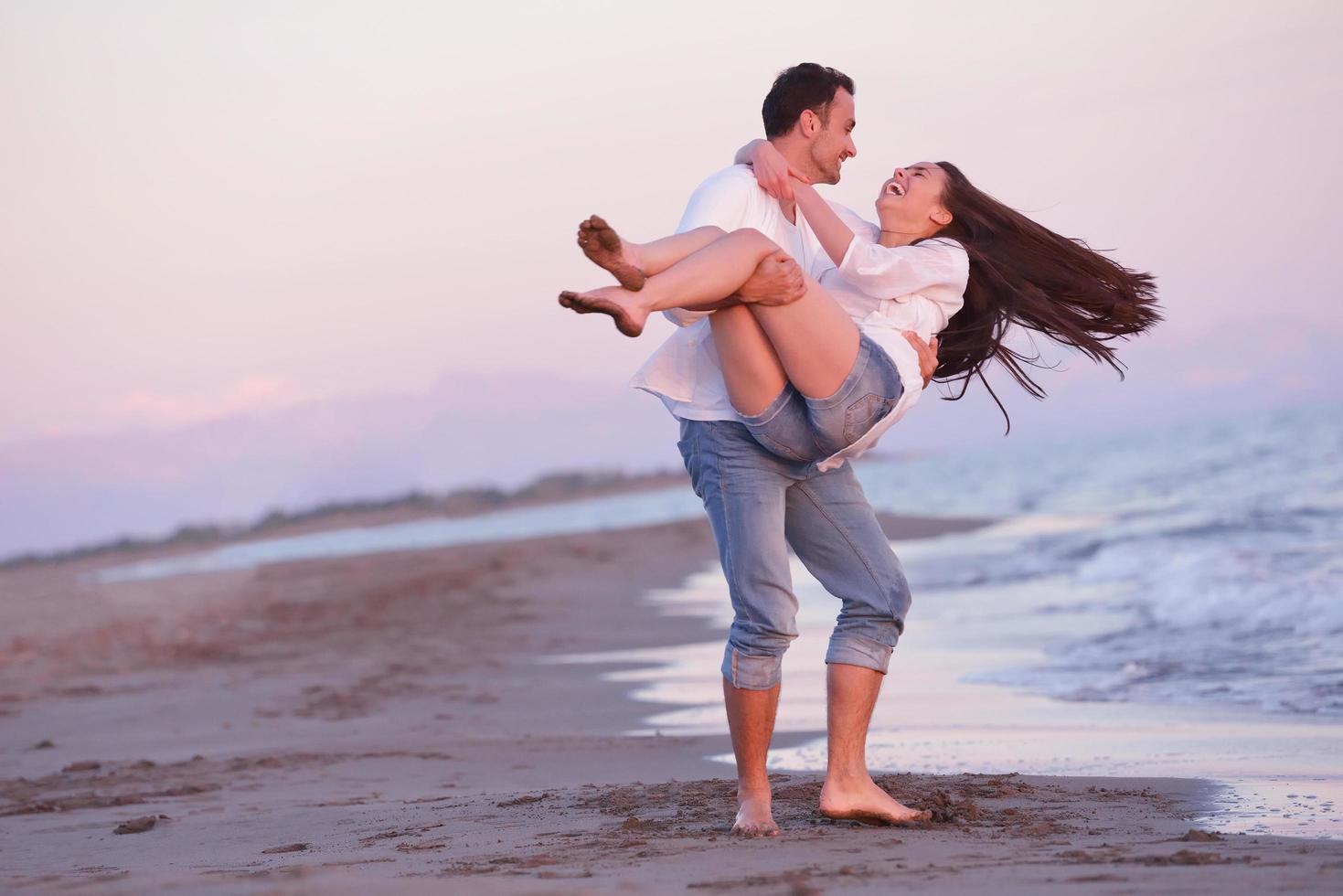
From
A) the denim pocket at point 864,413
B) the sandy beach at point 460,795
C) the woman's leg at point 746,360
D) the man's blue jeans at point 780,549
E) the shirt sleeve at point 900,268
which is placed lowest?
the sandy beach at point 460,795

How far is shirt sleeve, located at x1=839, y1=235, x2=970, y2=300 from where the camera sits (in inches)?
144

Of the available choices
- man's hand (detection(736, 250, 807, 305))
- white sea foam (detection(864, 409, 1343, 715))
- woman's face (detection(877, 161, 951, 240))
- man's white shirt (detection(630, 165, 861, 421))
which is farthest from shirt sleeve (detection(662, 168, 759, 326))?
white sea foam (detection(864, 409, 1343, 715))

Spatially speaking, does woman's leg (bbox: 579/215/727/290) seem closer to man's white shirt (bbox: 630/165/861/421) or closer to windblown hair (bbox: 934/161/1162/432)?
man's white shirt (bbox: 630/165/861/421)

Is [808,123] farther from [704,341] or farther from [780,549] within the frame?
[780,549]

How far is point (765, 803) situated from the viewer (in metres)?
3.45

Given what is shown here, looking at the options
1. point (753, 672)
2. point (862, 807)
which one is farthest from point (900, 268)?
point (862, 807)

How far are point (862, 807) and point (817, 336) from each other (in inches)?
48.8

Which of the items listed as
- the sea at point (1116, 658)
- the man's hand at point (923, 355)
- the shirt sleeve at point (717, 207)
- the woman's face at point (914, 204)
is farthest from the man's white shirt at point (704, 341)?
the sea at point (1116, 658)

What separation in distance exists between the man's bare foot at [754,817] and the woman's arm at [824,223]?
1472 millimetres

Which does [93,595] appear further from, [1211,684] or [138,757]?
[1211,684]

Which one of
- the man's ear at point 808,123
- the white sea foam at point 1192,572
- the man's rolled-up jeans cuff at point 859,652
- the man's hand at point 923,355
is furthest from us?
the white sea foam at point 1192,572

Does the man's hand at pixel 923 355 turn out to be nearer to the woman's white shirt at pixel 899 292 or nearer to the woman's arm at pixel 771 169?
the woman's white shirt at pixel 899 292

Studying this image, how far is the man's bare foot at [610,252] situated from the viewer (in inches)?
122

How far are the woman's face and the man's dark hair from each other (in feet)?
0.99
